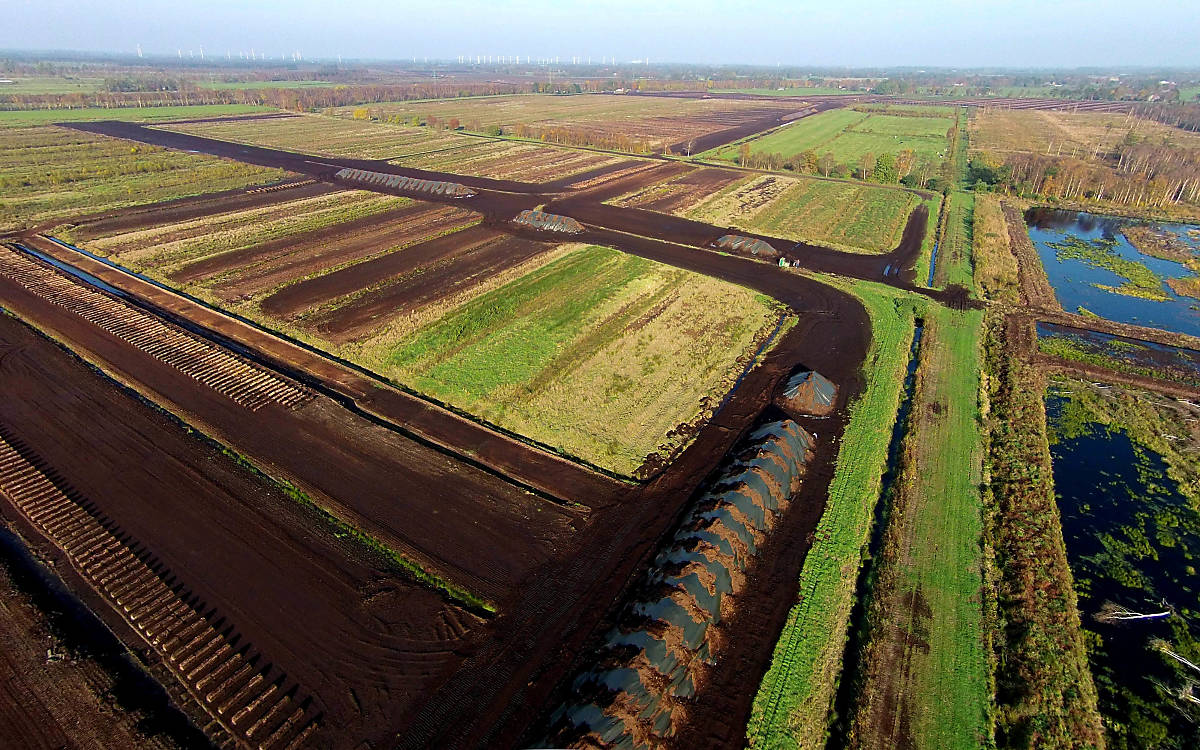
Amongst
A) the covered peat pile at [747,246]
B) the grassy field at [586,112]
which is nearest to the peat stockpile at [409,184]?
the covered peat pile at [747,246]

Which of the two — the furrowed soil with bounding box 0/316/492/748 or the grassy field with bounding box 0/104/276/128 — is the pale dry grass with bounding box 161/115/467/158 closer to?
the grassy field with bounding box 0/104/276/128

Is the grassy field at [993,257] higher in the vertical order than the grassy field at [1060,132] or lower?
lower

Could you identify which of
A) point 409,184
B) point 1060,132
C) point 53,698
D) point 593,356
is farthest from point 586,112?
point 53,698

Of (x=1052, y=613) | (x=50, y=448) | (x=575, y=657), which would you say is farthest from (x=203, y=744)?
(x=1052, y=613)

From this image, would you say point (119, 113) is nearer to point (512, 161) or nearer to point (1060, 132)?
point (512, 161)

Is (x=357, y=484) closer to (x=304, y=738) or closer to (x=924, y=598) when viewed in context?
(x=304, y=738)

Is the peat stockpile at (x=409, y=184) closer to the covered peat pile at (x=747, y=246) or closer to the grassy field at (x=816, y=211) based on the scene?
the grassy field at (x=816, y=211)
